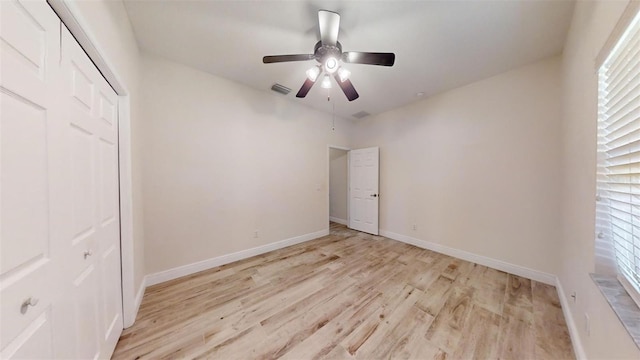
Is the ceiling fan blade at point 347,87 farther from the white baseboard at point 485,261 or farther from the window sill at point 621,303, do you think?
the white baseboard at point 485,261

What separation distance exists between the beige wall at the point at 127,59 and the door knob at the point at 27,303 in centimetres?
125

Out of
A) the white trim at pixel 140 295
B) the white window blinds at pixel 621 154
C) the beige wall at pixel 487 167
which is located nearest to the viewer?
the white window blinds at pixel 621 154

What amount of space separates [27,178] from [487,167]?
401 centimetres

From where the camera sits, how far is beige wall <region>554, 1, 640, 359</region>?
108cm

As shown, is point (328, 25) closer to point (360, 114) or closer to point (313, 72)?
point (313, 72)

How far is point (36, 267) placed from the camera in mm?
712

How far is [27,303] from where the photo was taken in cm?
65

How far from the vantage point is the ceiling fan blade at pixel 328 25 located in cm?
158

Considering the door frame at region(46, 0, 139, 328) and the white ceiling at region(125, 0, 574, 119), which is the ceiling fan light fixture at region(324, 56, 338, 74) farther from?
the door frame at region(46, 0, 139, 328)

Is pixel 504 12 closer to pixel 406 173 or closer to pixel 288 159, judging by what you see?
pixel 406 173

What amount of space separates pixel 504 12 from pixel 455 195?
2280mm

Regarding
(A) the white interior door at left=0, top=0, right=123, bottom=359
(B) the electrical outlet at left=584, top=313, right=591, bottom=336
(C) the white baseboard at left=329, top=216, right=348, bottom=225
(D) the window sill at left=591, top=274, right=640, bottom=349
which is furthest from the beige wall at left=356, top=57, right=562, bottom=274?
(A) the white interior door at left=0, top=0, right=123, bottom=359

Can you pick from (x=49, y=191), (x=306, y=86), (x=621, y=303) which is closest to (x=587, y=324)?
(x=621, y=303)

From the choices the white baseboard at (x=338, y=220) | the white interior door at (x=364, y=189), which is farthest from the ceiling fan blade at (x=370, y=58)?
the white baseboard at (x=338, y=220)
